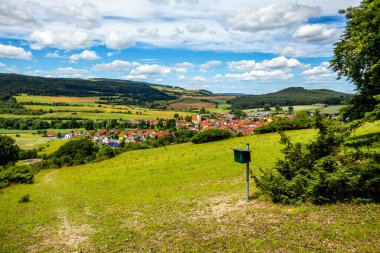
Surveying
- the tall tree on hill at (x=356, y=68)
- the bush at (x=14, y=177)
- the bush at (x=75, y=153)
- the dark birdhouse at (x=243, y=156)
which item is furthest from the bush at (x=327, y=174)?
the bush at (x=75, y=153)

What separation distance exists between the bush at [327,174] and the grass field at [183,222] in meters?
0.58

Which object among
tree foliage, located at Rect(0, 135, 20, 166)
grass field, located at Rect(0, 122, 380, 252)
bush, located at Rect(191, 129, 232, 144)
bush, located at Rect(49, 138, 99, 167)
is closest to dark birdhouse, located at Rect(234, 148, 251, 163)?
grass field, located at Rect(0, 122, 380, 252)

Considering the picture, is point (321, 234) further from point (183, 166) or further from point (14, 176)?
point (14, 176)

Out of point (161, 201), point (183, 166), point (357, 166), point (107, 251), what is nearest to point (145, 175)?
point (183, 166)

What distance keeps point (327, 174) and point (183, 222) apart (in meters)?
6.50

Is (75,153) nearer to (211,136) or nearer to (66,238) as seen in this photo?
(211,136)

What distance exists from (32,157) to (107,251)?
83630 millimetres

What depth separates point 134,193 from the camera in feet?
70.1

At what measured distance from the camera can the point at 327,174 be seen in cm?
1202

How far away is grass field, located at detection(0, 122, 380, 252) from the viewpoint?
1012cm

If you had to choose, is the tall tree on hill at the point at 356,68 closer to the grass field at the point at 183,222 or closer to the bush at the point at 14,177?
the grass field at the point at 183,222

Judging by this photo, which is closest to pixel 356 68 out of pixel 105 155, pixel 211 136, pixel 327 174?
pixel 327 174

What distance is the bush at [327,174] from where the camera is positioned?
12055mm

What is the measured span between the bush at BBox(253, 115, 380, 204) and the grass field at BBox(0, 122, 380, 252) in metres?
0.58
